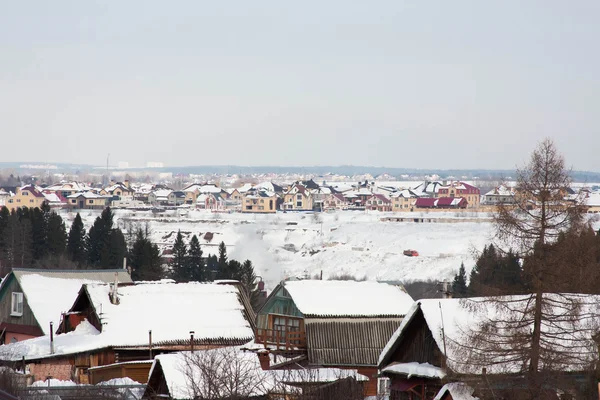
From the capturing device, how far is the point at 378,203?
186000 millimetres

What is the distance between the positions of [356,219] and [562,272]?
13031 centimetres

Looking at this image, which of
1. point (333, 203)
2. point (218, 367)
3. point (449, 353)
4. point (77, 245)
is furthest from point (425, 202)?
point (218, 367)

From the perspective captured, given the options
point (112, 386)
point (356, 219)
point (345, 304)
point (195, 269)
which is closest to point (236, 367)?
point (112, 386)

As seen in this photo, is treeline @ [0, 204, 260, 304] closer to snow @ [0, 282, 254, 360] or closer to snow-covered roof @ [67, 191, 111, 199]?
snow @ [0, 282, 254, 360]

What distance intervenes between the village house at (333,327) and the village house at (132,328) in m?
1.00

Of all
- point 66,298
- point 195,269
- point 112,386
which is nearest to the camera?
point 112,386

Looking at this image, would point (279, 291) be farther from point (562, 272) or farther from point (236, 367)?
point (562, 272)

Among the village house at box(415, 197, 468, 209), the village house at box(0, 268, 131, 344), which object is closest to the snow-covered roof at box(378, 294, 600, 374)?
the village house at box(0, 268, 131, 344)

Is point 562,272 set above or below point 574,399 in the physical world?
above

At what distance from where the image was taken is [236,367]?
54.3 feet

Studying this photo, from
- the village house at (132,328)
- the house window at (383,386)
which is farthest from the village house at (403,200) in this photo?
the house window at (383,386)

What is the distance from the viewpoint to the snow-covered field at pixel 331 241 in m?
87.2

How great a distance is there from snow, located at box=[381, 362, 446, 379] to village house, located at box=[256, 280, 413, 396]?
6457mm

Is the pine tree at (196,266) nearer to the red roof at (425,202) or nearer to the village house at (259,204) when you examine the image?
the red roof at (425,202)
